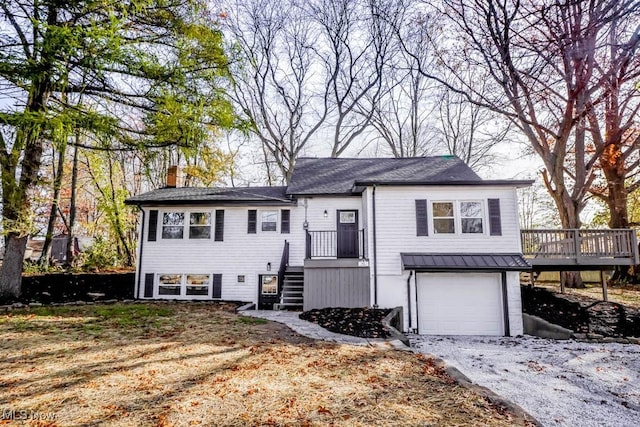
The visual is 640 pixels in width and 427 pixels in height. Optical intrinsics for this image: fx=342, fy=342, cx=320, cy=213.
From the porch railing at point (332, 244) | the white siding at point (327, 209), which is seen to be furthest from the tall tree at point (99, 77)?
the porch railing at point (332, 244)

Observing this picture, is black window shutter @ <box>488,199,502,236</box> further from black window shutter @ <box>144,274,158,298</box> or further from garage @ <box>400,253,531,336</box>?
black window shutter @ <box>144,274,158,298</box>

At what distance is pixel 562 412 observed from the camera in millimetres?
4320

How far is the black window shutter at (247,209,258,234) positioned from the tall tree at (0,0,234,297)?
13.7 feet

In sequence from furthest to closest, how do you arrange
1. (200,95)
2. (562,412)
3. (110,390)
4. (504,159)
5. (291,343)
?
(504,159) → (200,95) → (291,343) → (562,412) → (110,390)

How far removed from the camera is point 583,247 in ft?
35.4

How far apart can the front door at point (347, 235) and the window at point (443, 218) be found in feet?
9.17

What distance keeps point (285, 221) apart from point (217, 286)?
334cm

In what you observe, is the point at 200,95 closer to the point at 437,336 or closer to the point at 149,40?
the point at 149,40

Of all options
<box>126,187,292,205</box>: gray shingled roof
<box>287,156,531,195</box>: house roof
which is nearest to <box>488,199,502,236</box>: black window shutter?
<box>287,156,531,195</box>: house roof

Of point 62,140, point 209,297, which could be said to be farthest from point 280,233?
point 62,140

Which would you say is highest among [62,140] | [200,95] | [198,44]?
[198,44]

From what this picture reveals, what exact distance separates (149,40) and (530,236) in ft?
41.7

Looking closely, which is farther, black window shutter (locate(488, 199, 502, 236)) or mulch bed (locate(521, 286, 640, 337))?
black window shutter (locate(488, 199, 502, 236))

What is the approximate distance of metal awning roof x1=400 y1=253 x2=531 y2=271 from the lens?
9.55 metres
